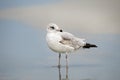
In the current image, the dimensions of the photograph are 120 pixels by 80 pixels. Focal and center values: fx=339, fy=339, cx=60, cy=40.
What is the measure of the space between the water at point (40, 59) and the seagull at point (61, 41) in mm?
121

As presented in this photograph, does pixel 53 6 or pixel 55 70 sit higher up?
pixel 53 6

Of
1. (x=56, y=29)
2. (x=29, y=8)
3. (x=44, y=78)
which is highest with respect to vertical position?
(x=29, y=8)

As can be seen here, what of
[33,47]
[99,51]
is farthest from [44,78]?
[99,51]

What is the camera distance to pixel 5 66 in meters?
2.59

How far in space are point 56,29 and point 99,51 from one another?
43 centimetres

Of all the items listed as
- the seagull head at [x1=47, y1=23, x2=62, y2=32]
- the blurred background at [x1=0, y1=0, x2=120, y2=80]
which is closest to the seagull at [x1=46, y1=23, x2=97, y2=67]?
the seagull head at [x1=47, y1=23, x2=62, y2=32]

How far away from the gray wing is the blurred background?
15 cm

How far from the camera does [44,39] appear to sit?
2.60 m

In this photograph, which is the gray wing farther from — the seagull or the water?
the water

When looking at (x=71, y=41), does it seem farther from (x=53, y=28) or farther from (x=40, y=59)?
(x=40, y=59)

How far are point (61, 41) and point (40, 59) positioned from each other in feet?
0.96

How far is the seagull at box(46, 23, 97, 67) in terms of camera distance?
2.42 m

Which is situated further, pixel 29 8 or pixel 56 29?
pixel 29 8

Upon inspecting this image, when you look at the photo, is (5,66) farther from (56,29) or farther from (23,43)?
(56,29)
